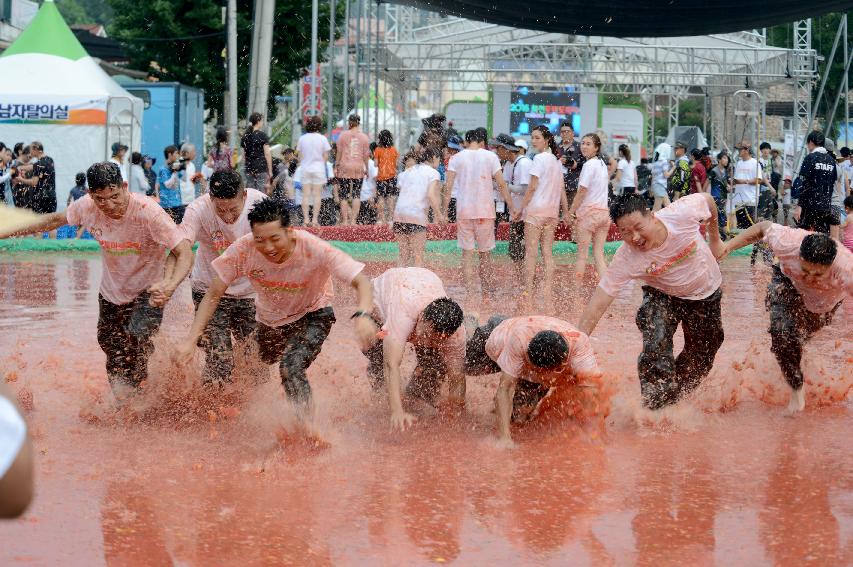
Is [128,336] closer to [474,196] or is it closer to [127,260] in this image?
[127,260]

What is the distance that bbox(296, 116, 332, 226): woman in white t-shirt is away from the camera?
17859 mm

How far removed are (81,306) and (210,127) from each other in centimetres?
3097

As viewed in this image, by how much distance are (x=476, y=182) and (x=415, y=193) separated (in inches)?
26.7

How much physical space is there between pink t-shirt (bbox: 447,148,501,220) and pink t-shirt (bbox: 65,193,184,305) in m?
5.67

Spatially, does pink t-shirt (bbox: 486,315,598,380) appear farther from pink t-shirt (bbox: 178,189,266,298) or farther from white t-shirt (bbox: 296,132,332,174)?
white t-shirt (bbox: 296,132,332,174)

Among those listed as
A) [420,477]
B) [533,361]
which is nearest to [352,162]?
[533,361]

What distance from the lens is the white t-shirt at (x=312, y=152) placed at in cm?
1784

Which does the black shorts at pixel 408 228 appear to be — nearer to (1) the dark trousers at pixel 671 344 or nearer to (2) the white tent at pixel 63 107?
(1) the dark trousers at pixel 671 344

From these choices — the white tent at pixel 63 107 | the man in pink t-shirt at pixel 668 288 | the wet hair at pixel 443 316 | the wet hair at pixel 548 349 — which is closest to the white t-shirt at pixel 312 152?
the white tent at pixel 63 107


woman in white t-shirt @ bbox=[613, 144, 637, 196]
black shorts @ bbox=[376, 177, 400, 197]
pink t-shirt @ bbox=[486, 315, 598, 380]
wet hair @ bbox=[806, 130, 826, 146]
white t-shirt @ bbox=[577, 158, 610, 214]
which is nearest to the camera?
pink t-shirt @ bbox=[486, 315, 598, 380]

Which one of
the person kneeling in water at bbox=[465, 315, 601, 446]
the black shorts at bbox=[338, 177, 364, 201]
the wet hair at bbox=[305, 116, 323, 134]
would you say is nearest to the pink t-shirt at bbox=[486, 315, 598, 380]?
the person kneeling in water at bbox=[465, 315, 601, 446]

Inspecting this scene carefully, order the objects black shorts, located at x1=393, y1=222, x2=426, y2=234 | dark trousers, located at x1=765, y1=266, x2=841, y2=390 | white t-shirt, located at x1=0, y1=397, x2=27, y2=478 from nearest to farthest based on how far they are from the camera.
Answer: white t-shirt, located at x1=0, y1=397, x2=27, y2=478 → dark trousers, located at x1=765, y1=266, x2=841, y2=390 → black shorts, located at x1=393, y1=222, x2=426, y2=234

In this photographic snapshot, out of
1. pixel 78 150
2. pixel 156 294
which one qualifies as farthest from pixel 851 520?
pixel 78 150

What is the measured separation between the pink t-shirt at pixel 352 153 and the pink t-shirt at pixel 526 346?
1191 cm
